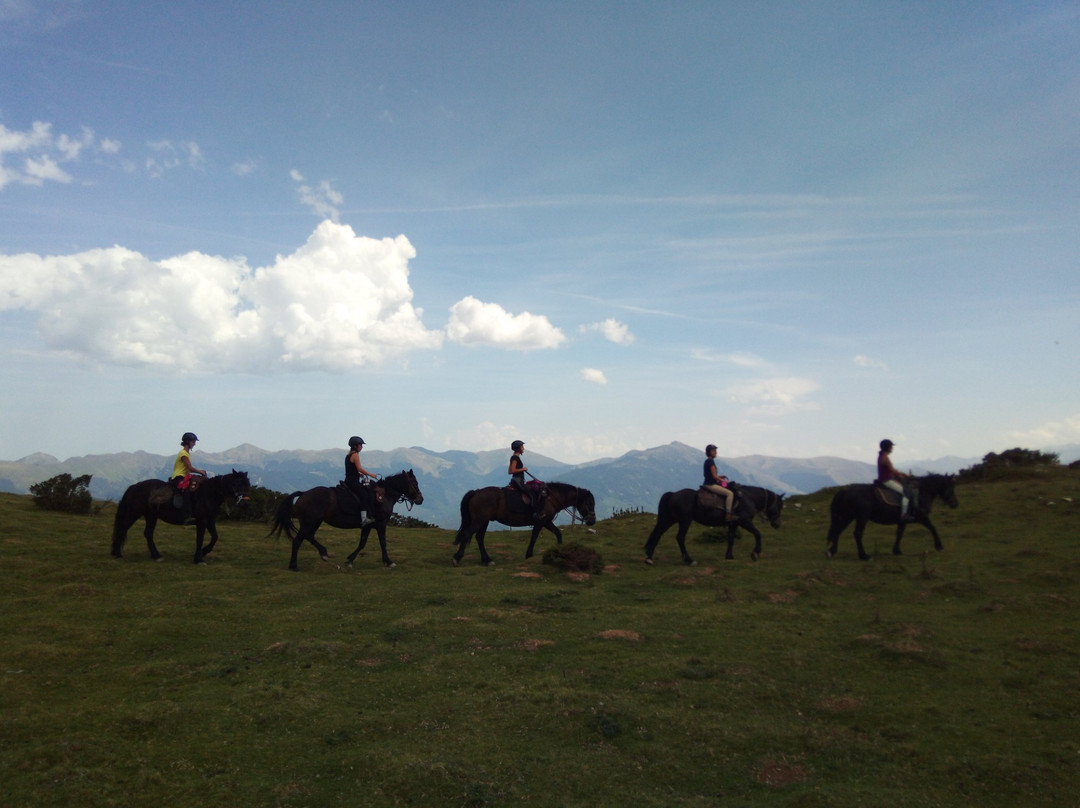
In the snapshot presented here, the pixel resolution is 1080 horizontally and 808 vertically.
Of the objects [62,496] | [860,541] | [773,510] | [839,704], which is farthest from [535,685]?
[62,496]

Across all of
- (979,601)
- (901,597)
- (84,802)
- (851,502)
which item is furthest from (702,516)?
(84,802)

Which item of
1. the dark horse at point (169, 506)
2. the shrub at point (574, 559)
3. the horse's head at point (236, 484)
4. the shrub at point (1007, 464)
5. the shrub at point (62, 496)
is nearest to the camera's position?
the dark horse at point (169, 506)

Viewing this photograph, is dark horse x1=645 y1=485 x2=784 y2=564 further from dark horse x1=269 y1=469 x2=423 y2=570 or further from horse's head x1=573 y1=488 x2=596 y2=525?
dark horse x1=269 y1=469 x2=423 y2=570

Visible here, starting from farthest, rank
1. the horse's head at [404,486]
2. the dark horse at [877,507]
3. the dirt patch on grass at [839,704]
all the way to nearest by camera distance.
→ the dark horse at [877,507]
the horse's head at [404,486]
the dirt patch on grass at [839,704]

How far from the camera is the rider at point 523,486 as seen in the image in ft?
62.8

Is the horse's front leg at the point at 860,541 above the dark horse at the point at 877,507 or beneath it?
beneath

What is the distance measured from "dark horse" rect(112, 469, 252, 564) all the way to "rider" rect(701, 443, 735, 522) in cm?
1438

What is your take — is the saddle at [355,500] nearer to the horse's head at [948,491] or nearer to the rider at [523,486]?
the rider at [523,486]

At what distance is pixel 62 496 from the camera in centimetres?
2464

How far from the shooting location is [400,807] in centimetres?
646

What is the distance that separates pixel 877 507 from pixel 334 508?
1710 centimetres

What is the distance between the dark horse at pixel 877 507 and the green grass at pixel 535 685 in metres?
1.95

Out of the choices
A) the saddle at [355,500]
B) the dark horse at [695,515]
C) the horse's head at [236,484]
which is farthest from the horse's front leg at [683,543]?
the horse's head at [236,484]

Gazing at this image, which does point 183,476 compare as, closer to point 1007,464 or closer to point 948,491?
point 948,491
